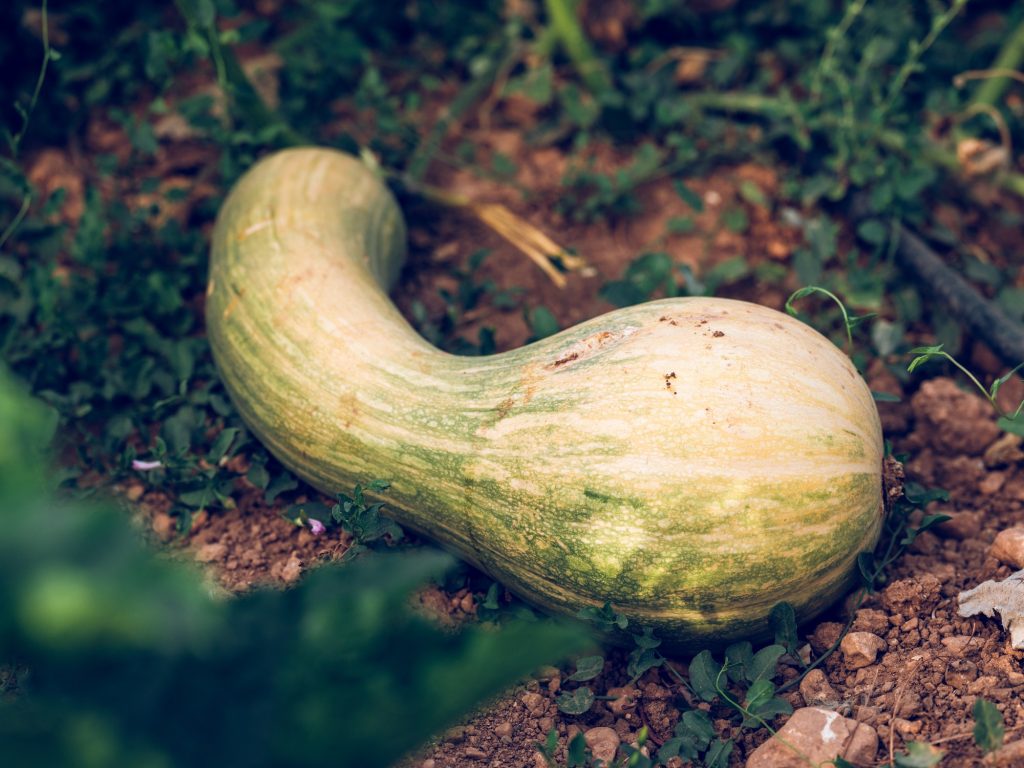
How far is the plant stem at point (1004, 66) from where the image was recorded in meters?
3.47

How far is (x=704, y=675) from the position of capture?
6.73ft

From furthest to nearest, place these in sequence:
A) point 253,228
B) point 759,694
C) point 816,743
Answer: point 253,228 → point 759,694 → point 816,743

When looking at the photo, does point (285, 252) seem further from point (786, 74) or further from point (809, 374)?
point (786, 74)

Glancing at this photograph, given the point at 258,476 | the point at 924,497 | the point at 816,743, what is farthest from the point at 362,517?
the point at 924,497

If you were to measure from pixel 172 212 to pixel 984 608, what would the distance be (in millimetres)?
2854

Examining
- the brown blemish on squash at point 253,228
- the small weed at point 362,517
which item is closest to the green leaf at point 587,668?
the small weed at point 362,517

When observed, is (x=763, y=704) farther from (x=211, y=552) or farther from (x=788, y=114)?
(x=788, y=114)

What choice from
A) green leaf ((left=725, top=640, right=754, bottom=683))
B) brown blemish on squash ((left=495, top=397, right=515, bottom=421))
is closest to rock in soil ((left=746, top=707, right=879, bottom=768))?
green leaf ((left=725, top=640, right=754, bottom=683))

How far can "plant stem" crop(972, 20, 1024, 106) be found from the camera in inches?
136

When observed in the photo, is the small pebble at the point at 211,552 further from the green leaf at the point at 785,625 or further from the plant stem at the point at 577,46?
the plant stem at the point at 577,46

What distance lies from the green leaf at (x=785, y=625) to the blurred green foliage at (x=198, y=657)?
1.00 m

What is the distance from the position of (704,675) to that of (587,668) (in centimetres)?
26

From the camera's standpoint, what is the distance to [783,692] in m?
2.08

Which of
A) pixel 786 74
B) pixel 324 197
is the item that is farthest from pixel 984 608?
pixel 786 74
